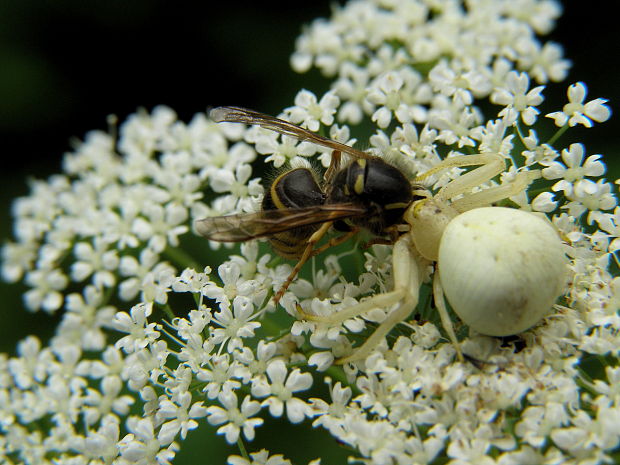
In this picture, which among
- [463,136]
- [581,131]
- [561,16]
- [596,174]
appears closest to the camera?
[596,174]

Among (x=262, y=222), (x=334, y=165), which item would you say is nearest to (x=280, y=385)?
(x=262, y=222)

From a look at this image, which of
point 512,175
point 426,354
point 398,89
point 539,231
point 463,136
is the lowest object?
point 426,354

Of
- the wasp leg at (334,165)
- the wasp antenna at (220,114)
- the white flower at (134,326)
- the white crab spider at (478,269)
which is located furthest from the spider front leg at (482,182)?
the white flower at (134,326)

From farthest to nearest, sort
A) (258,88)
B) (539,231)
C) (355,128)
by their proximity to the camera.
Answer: (258,88) < (355,128) < (539,231)

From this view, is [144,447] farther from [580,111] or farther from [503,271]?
[580,111]

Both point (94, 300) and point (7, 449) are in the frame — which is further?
point (94, 300)

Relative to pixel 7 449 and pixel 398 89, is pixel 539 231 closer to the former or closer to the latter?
pixel 398 89

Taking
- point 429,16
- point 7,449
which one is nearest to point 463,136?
point 429,16
